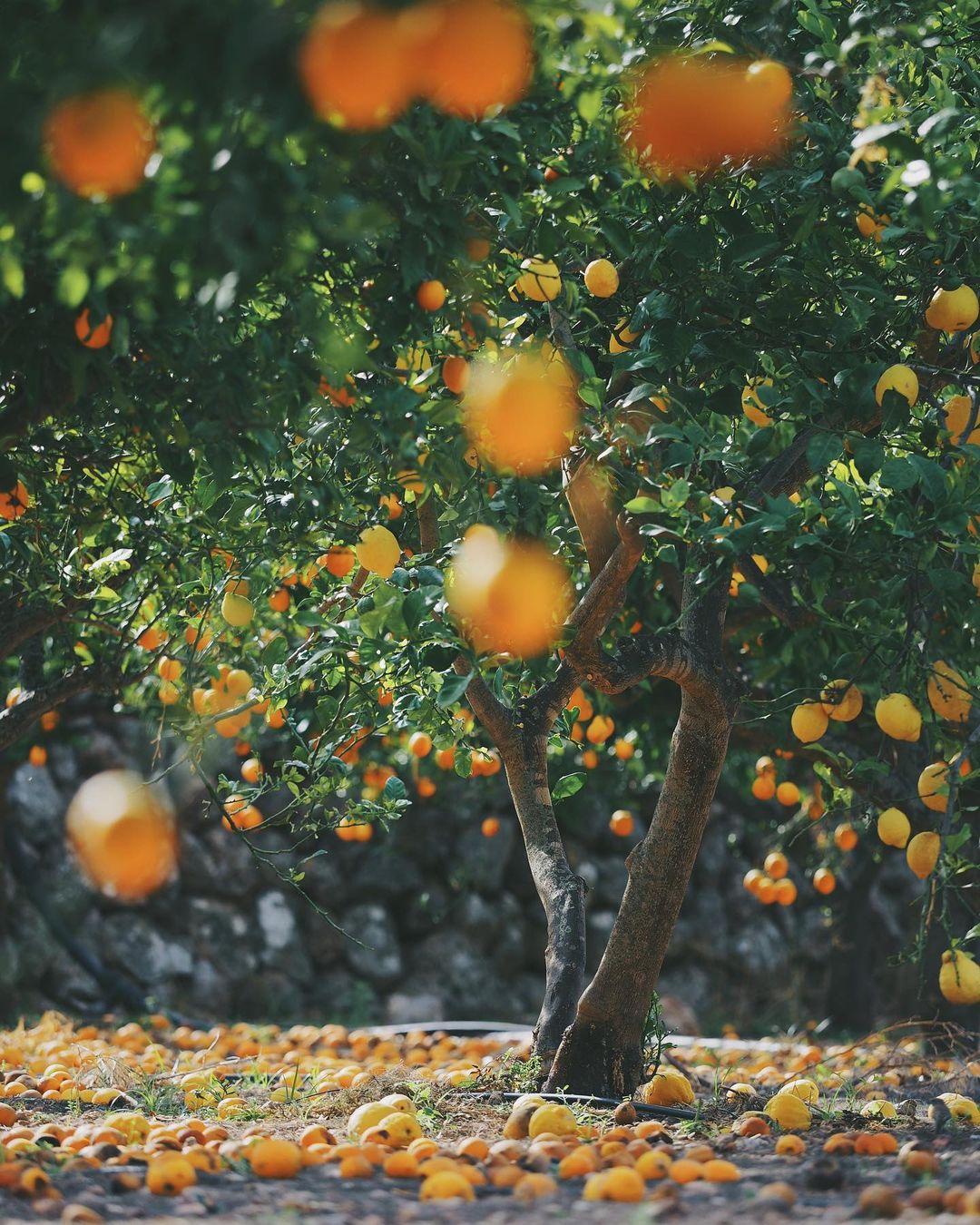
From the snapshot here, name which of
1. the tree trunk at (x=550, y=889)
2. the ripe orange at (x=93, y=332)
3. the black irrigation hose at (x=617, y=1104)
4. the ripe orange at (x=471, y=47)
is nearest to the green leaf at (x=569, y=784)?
the tree trunk at (x=550, y=889)

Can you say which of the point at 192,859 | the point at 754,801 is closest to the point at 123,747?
the point at 192,859

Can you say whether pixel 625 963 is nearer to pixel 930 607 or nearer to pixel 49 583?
pixel 930 607

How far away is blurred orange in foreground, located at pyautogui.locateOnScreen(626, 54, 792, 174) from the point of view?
242 cm

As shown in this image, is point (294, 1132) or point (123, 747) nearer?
point (294, 1132)

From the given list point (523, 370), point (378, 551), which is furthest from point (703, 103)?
point (378, 551)

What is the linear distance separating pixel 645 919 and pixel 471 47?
7.74ft

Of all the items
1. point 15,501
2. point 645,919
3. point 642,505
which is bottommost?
point 645,919

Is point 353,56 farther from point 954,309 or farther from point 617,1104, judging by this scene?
point 617,1104

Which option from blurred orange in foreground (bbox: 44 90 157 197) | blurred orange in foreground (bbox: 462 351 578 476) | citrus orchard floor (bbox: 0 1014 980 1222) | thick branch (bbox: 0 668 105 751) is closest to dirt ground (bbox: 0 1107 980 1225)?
citrus orchard floor (bbox: 0 1014 980 1222)

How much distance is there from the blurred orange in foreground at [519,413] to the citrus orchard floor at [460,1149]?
1391 mm

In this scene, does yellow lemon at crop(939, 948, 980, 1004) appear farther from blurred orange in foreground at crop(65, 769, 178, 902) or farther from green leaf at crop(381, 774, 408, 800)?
blurred orange in foreground at crop(65, 769, 178, 902)

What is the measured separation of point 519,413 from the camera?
2.51 meters

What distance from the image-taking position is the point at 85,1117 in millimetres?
3303

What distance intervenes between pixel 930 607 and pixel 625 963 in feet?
4.05
